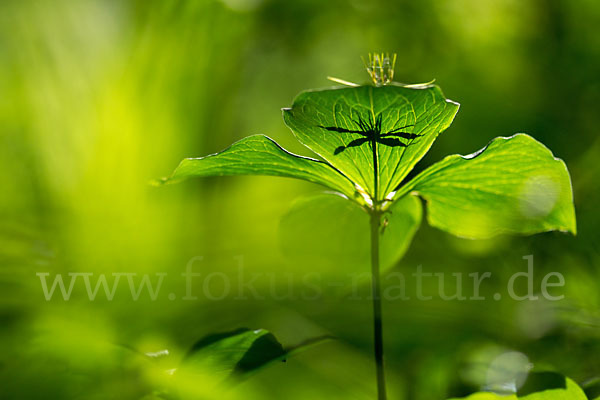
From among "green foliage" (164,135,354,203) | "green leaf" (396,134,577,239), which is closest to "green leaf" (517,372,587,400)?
"green leaf" (396,134,577,239)

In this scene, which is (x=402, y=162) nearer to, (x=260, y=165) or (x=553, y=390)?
(x=260, y=165)

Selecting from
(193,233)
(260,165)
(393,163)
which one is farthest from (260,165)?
(193,233)

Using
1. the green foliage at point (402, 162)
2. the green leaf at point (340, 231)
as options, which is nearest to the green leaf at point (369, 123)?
the green foliage at point (402, 162)

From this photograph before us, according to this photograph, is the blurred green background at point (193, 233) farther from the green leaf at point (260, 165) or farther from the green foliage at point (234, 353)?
the green leaf at point (260, 165)

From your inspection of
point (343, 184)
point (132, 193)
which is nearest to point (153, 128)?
point (132, 193)

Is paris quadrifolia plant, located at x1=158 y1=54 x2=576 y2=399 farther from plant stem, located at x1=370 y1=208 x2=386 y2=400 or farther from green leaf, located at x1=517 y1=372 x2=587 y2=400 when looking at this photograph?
green leaf, located at x1=517 y1=372 x2=587 y2=400
